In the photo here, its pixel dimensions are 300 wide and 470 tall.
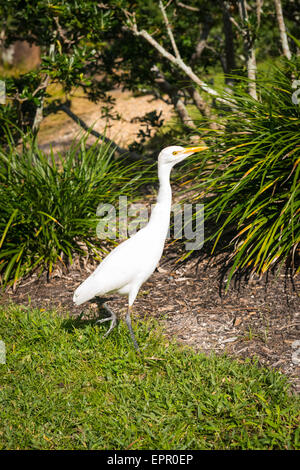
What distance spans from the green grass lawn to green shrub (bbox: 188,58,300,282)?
926mm

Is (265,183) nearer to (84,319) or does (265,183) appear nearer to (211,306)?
(211,306)

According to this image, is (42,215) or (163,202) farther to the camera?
(42,215)

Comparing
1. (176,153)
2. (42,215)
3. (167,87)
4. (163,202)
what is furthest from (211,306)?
(167,87)

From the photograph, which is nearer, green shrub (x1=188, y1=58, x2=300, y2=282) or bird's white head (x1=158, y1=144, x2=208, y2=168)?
bird's white head (x1=158, y1=144, x2=208, y2=168)

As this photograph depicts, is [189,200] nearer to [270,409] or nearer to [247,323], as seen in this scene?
[247,323]

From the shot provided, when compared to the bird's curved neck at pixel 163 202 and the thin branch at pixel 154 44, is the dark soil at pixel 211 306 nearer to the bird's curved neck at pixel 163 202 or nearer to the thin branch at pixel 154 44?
the bird's curved neck at pixel 163 202

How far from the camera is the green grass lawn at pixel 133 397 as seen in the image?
2371 mm

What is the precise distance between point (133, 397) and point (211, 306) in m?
1.15

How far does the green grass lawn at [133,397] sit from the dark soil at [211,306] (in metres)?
0.18

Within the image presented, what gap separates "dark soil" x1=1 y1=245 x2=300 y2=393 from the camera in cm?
302

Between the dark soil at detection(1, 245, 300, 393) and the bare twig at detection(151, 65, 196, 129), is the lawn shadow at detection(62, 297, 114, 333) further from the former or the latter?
the bare twig at detection(151, 65, 196, 129)

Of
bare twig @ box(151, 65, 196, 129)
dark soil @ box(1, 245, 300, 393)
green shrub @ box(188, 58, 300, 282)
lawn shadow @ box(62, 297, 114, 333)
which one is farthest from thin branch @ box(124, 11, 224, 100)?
lawn shadow @ box(62, 297, 114, 333)

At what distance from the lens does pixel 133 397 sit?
2686mm

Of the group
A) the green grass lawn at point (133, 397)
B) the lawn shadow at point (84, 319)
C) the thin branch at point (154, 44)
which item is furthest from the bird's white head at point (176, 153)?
the thin branch at point (154, 44)
